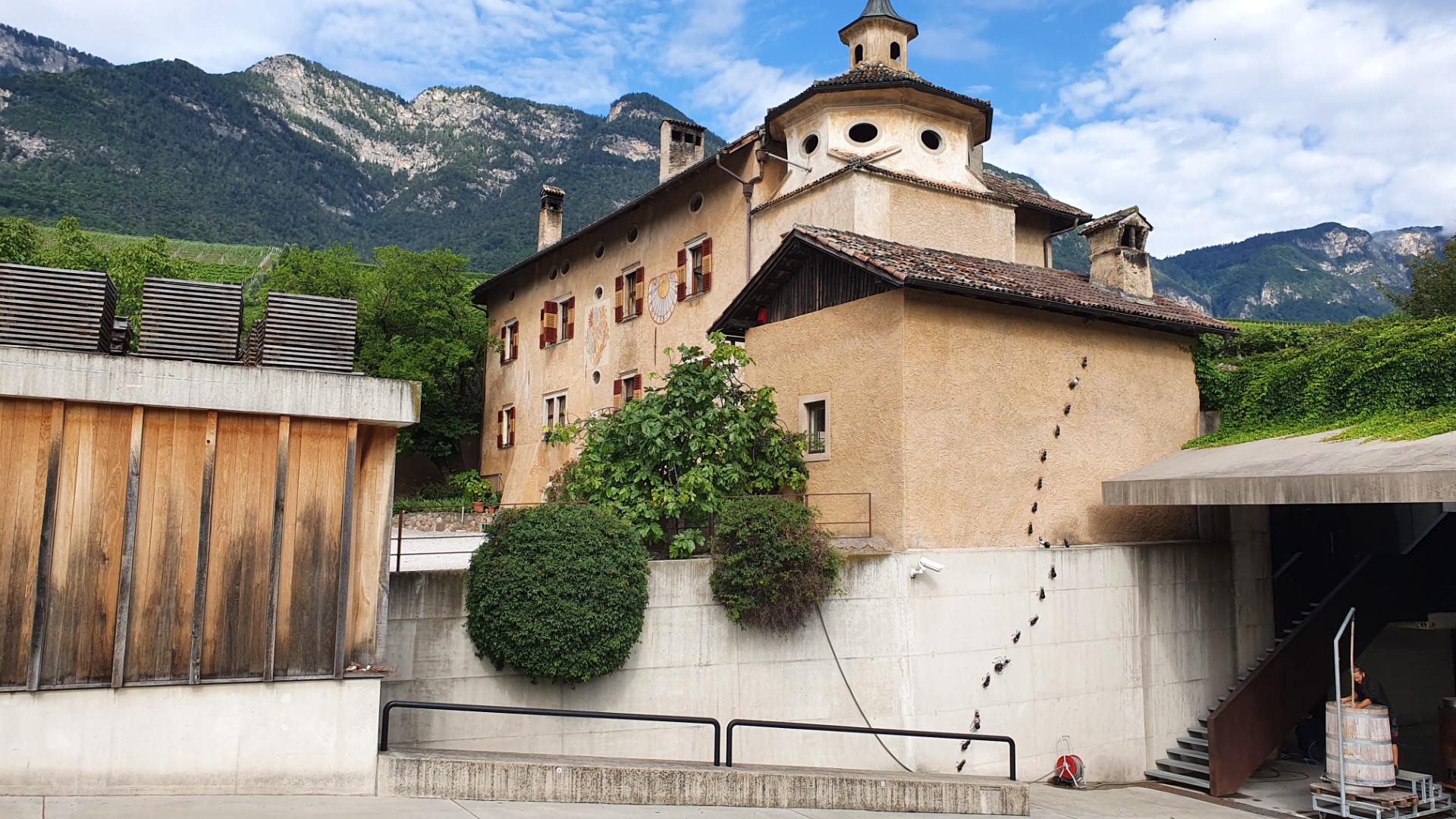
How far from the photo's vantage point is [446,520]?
26062 millimetres

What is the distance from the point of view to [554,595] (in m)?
10.4

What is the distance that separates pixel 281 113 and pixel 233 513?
110138 mm

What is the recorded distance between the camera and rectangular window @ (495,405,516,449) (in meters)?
30.6

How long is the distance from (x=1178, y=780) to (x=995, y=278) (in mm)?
7700

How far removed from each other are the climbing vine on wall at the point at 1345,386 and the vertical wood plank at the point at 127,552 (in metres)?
14.4

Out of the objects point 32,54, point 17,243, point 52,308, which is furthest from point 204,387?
point 32,54

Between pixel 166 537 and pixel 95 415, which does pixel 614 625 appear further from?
pixel 95 415

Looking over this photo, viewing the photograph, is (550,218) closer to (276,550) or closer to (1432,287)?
(276,550)

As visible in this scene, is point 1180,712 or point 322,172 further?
point 322,172

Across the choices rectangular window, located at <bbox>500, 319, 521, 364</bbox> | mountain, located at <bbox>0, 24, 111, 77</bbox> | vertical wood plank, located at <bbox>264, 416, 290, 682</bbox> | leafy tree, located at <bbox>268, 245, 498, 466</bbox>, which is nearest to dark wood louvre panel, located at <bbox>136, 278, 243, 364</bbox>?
vertical wood plank, located at <bbox>264, 416, 290, 682</bbox>

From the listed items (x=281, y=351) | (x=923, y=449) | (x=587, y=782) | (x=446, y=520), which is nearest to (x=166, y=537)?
(x=281, y=351)

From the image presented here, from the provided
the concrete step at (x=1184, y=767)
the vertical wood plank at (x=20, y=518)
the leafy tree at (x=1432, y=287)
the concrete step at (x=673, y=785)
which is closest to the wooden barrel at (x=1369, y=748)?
the concrete step at (x=1184, y=767)

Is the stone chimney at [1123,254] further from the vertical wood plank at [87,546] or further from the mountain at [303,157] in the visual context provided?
the mountain at [303,157]

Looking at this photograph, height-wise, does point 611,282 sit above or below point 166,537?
above
